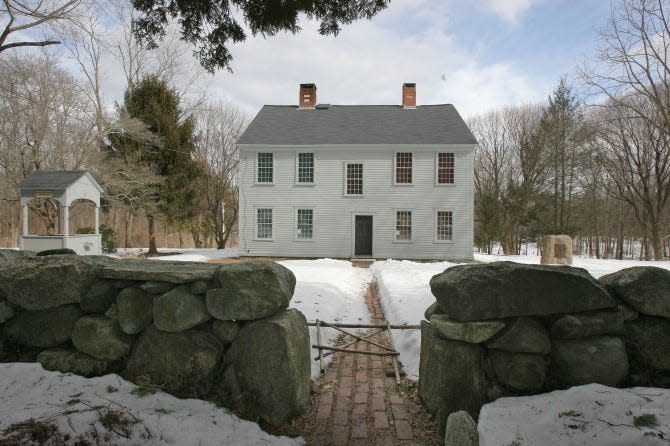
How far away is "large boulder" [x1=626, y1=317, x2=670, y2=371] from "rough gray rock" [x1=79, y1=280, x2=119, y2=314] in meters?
3.57

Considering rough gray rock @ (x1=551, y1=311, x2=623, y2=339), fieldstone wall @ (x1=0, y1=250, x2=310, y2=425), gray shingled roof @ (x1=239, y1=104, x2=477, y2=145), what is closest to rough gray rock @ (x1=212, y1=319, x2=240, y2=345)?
fieldstone wall @ (x1=0, y1=250, x2=310, y2=425)

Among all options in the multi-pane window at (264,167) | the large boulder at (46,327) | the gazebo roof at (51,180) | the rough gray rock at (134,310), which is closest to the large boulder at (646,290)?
the rough gray rock at (134,310)

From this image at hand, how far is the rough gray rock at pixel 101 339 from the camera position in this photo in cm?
263

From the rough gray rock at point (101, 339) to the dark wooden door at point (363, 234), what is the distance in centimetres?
1544

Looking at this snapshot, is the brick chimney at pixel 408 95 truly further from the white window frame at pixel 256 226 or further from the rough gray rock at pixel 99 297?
the rough gray rock at pixel 99 297

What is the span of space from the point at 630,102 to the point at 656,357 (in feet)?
84.7

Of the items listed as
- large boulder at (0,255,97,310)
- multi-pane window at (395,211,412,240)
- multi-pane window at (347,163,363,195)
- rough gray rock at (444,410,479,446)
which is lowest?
rough gray rock at (444,410,479,446)

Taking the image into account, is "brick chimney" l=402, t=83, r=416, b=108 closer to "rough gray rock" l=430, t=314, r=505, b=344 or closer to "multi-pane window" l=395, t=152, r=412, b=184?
"multi-pane window" l=395, t=152, r=412, b=184

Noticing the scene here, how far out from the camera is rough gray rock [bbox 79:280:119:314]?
8.89 feet

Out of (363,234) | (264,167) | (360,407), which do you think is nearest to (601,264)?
(363,234)

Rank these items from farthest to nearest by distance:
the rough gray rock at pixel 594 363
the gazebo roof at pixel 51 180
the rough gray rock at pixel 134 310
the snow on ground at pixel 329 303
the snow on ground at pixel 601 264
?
1. the snow on ground at pixel 601 264
2. the gazebo roof at pixel 51 180
3. the snow on ground at pixel 329 303
4. the rough gray rock at pixel 134 310
5. the rough gray rock at pixel 594 363

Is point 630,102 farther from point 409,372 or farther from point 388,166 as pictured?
point 409,372

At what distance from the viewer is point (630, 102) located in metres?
21.5

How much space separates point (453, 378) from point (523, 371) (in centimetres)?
44
